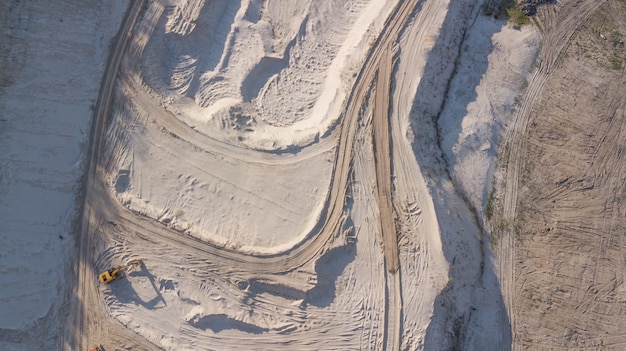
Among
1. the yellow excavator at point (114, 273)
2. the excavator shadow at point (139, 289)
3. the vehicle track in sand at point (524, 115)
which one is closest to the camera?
the yellow excavator at point (114, 273)

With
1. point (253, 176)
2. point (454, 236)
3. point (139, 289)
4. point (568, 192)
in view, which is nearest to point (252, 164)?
point (253, 176)

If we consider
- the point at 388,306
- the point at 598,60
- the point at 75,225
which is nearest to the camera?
the point at 388,306

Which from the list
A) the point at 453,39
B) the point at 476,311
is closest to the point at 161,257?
the point at 476,311

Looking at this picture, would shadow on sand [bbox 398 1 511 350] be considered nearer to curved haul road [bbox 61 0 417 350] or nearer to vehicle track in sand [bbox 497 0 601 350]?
vehicle track in sand [bbox 497 0 601 350]

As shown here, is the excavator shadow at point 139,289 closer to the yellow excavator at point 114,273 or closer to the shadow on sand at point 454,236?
the yellow excavator at point 114,273

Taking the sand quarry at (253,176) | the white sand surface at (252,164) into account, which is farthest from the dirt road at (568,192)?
the white sand surface at (252,164)

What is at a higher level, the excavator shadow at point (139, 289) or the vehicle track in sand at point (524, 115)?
the vehicle track in sand at point (524, 115)

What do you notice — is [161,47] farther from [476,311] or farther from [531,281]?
[531,281]
